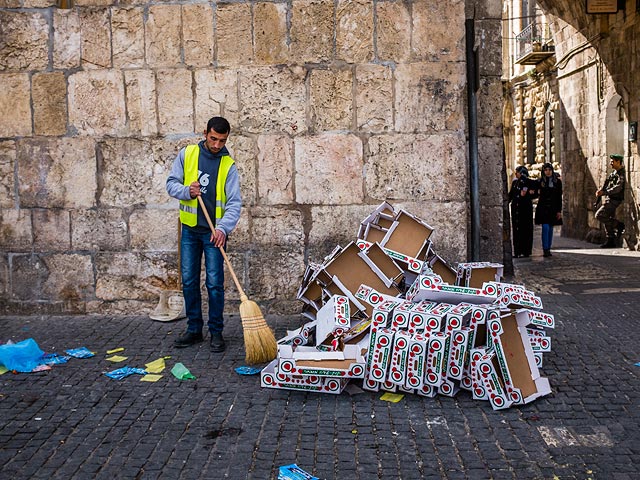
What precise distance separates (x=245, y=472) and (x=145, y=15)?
16.1 feet

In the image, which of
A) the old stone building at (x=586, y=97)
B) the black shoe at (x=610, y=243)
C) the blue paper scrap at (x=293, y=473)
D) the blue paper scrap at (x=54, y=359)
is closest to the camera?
the blue paper scrap at (x=293, y=473)

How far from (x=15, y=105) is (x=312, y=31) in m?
2.89

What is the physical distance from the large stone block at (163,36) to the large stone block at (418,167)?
1992 millimetres

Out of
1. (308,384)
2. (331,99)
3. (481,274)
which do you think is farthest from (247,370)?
(331,99)

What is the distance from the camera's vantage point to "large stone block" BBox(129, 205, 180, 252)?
7.35 metres

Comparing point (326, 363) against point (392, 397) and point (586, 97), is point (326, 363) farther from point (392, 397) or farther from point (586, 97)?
point (586, 97)

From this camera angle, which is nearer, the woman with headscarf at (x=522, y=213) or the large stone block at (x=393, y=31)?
the large stone block at (x=393, y=31)

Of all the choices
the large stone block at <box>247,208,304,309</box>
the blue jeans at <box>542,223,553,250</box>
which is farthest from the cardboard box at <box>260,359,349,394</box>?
the blue jeans at <box>542,223,553,250</box>

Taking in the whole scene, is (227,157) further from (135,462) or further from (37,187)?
(135,462)

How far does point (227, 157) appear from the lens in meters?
6.09

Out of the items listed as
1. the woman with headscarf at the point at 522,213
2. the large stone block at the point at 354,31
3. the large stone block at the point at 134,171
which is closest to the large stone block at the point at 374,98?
the large stone block at the point at 354,31

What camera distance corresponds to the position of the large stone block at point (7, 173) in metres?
7.44

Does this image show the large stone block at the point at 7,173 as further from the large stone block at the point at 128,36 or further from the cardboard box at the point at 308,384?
the cardboard box at the point at 308,384

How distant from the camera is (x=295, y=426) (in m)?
4.31
